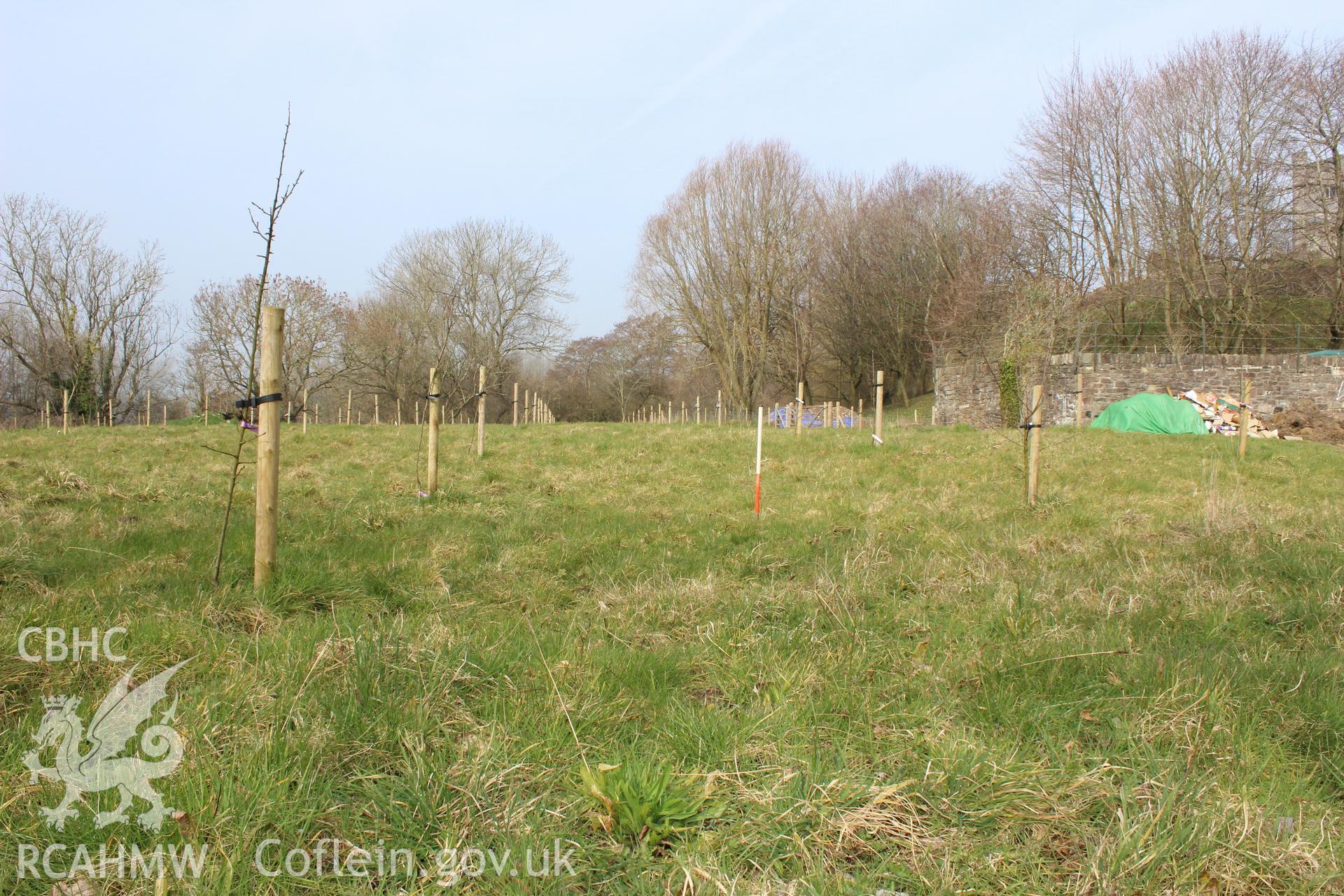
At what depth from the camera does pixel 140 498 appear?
7.93 meters

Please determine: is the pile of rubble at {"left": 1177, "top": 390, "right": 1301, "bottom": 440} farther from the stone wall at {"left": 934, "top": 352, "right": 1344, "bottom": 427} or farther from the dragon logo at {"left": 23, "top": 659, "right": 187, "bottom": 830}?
the dragon logo at {"left": 23, "top": 659, "right": 187, "bottom": 830}

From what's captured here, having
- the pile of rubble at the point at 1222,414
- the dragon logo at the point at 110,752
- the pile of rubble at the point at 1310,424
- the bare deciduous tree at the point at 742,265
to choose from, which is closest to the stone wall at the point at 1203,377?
the pile of rubble at the point at 1222,414

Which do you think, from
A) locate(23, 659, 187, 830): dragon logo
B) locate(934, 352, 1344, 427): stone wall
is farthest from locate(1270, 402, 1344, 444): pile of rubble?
locate(23, 659, 187, 830): dragon logo

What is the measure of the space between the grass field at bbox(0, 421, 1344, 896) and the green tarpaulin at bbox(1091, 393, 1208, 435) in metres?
19.0

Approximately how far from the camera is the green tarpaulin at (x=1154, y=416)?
23.4 meters

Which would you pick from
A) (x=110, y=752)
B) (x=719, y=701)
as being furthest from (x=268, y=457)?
(x=719, y=701)

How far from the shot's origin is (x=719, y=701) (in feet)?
10.9

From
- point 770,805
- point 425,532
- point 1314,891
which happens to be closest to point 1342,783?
point 1314,891

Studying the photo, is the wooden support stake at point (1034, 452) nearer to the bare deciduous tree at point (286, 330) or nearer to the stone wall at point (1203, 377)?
the stone wall at point (1203, 377)

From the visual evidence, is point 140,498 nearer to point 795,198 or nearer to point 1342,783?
point 1342,783

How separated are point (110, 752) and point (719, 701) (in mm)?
2304

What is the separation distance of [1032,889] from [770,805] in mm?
787

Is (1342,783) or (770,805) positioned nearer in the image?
(770,805)

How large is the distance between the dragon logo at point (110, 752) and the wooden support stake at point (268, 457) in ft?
5.28
